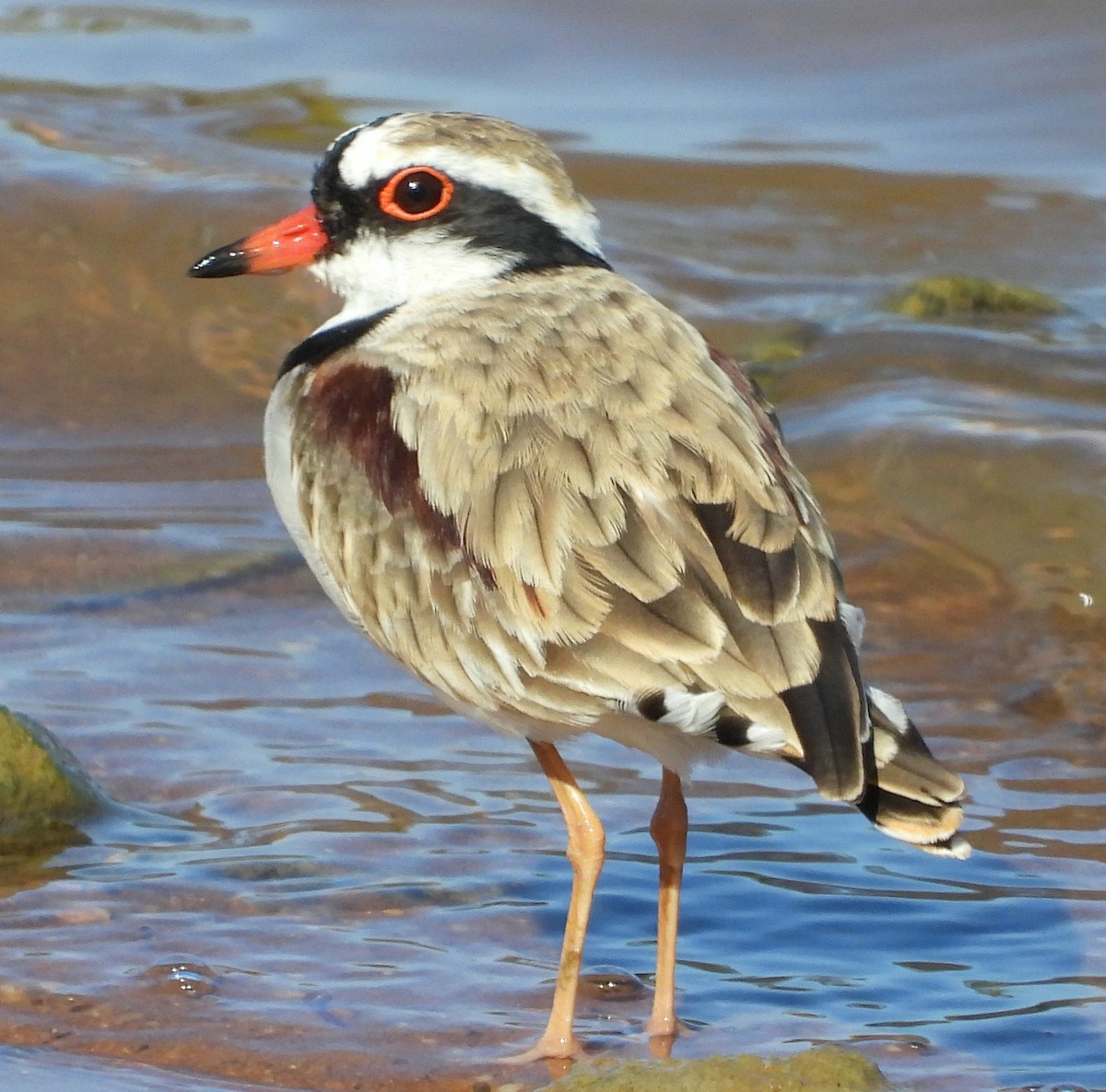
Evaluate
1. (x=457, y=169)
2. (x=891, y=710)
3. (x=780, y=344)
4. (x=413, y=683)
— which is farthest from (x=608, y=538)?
(x=780, y=344)

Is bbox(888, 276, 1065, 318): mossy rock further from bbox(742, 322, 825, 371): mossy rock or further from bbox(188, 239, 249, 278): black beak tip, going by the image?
bbox(188, 239, 249, 278): black beak tip

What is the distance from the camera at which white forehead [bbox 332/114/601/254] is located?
5.89 m

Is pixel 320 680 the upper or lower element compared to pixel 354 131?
lower

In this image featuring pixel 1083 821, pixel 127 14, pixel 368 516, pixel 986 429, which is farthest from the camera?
pixel 127 14

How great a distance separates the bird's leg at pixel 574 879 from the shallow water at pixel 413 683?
0.51ft

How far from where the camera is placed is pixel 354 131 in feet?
19.6

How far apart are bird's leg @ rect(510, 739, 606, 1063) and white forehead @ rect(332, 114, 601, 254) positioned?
1543 mm

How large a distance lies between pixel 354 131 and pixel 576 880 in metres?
2.13

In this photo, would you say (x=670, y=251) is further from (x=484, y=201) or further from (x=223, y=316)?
(x=484, y=201)

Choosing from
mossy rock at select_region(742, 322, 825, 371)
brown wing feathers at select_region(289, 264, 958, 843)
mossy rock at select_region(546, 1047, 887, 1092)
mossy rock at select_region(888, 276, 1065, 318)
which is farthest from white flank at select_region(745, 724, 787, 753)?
mossy rock at select_region(888, 276, 1065, 318)

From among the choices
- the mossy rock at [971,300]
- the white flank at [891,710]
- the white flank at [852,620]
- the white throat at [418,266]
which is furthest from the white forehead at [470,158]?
the mossy rock at [971,300]

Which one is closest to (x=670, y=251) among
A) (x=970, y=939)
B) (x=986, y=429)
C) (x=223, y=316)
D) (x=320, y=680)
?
(x=223, y=316)

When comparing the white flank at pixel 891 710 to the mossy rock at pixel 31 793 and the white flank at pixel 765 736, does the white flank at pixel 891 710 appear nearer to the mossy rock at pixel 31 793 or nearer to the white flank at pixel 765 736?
the white flank at pixel 765 736

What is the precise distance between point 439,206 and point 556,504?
1300mm
